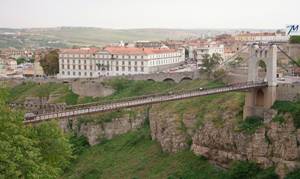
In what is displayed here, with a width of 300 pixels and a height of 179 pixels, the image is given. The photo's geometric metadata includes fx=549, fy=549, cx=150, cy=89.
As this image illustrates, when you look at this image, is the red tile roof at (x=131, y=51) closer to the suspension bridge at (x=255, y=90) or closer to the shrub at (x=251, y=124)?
the suspension bridge at (x=255, y=90)

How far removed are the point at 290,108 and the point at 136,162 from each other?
426 inches

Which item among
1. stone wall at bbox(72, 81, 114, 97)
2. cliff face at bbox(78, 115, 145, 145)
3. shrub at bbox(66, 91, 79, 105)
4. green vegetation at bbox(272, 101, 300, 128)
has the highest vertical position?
green vegetation at bbox(272, 101, 300, 128)

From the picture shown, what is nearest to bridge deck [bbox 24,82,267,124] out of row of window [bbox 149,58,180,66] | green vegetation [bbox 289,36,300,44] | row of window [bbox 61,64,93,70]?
green vegetation [bbox 289,36,300,44]

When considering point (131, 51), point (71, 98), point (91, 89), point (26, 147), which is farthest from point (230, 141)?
point (131, 51)

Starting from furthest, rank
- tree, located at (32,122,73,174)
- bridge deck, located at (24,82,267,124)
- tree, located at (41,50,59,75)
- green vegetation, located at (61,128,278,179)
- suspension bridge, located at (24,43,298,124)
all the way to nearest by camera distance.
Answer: tree, located at (41,50,59,75), suspension bridge, located at (24,43,298,124), green vegetation, located at (61,128,278,179), bridge deck, located at (24,82,267,124), tree, located at (32,122,73,174)

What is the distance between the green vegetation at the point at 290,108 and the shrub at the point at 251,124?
1.23 metres

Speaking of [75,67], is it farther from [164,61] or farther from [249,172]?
[249,172]

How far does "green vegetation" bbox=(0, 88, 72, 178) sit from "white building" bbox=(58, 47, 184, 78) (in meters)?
37.4

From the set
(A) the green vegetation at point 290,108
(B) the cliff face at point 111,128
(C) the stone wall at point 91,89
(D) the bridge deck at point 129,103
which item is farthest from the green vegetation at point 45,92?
(A) the green vegetation at point 290,108

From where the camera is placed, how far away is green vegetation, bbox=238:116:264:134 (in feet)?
103

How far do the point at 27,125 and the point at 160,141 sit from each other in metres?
15.1

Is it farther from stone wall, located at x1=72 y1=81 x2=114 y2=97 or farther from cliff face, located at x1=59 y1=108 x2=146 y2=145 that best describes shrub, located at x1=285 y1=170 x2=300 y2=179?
stone wall, located at x1=72 y1=81 x2=114 y2=97

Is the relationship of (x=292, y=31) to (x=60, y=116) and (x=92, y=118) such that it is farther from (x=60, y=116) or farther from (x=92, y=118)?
(x=60, y=116)

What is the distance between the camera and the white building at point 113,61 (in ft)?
203
